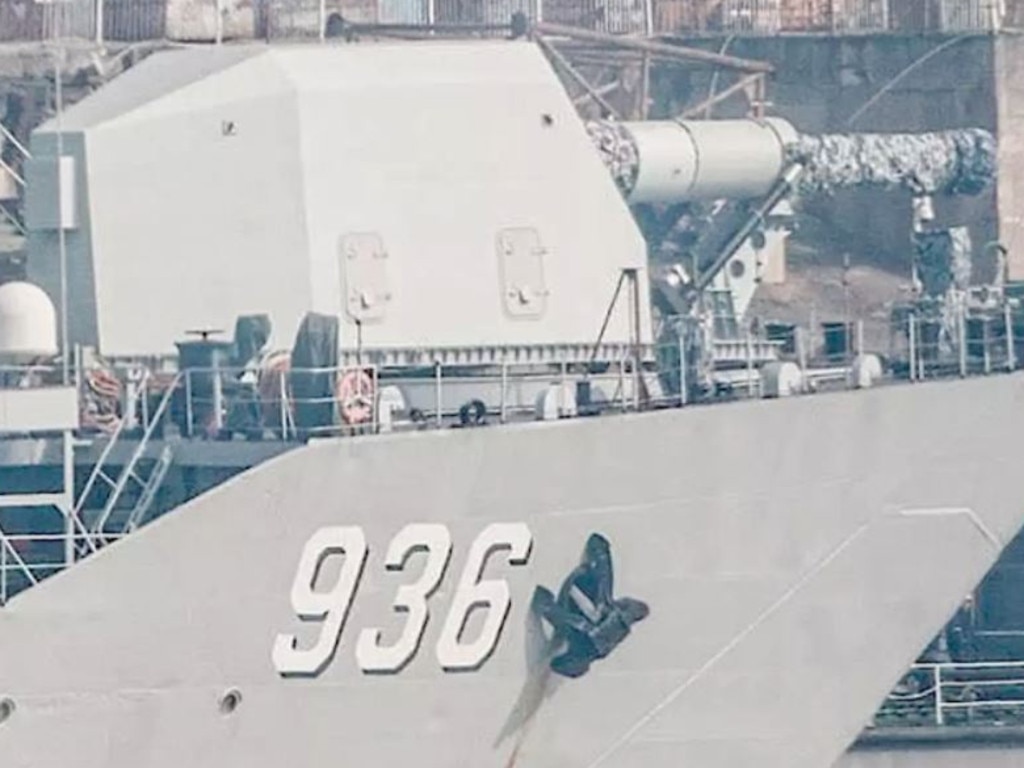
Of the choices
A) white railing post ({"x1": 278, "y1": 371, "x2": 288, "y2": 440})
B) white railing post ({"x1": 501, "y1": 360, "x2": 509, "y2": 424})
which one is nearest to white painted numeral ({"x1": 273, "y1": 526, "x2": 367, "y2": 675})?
white railing post ({"x1": 278, "y1": 371, "x2": 288, "y2": 440})

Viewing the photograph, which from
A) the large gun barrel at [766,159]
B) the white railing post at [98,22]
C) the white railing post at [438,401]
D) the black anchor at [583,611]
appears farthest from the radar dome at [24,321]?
the large gun barrel at [766,159]

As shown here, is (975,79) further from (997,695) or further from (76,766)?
(76,766)

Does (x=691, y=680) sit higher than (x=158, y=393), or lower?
lower

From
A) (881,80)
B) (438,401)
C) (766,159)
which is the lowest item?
(438,401)

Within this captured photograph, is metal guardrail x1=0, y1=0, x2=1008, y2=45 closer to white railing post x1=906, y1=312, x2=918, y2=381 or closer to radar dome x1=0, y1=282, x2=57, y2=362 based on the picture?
radar dome x1=0, y1=282, x2=57, y2=362

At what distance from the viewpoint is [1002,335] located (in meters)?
27.8

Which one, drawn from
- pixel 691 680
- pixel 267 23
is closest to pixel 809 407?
pixel 691 680

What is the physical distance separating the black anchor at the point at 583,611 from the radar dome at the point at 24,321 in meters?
3.20

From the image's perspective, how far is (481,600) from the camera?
83.5 feet

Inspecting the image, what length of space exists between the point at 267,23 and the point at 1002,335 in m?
6.35

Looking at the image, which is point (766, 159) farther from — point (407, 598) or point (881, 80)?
point (407, 598)

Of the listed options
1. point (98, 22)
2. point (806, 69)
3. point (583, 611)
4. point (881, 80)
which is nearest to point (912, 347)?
point (583, 611)

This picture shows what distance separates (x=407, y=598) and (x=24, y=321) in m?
2.70

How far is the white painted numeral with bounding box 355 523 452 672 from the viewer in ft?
82.4
